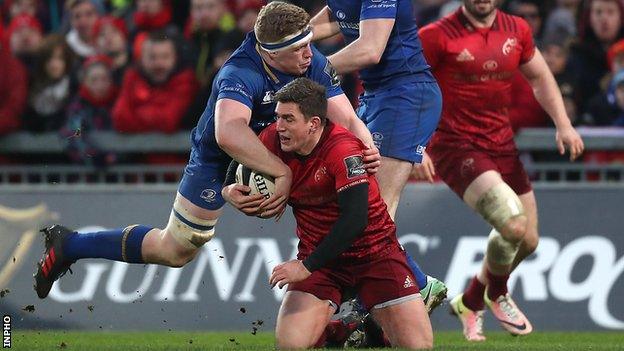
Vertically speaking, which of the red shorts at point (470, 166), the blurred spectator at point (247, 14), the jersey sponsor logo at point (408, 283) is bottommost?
the blurred spectator at point (247, 14)

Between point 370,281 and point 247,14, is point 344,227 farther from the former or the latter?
point 247,14

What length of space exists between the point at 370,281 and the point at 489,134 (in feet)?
8.64

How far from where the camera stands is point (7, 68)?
47.3 feet

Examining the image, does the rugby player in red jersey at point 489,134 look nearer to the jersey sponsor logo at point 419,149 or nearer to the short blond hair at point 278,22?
the jersey sponsor logo at point 419,149

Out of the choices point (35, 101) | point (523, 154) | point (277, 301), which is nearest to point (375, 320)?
point (277, 301)

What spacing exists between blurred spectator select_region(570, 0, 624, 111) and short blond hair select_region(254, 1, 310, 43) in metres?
5.52

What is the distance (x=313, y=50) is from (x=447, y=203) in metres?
3.51

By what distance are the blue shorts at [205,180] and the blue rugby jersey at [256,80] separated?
52cm

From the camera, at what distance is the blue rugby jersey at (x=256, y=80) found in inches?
362

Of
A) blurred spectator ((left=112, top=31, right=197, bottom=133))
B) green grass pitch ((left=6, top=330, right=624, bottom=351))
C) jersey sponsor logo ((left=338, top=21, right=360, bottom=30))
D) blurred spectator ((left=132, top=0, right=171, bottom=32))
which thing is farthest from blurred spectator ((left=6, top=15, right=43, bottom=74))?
jersey sponsor logo ((left=338, top=21, right=360, bottom=30))

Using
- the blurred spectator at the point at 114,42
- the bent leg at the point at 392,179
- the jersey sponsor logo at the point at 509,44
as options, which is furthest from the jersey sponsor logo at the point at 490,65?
the blurred spectator at the point at 114,42

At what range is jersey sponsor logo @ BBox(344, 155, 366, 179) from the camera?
8773mm

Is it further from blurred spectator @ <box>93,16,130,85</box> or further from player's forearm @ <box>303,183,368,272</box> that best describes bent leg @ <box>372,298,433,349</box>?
blurred spectator @ <box>93,16,130,85</box>

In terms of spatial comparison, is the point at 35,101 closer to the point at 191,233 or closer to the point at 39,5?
the point at 39,5
